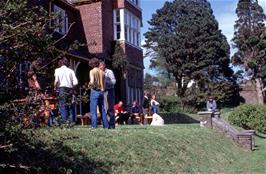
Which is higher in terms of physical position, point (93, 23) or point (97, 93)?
point (93, 23)

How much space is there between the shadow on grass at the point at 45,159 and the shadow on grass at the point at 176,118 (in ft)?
88.0

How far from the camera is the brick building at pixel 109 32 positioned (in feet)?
90.8

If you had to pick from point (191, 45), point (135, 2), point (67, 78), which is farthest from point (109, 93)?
point (191, 45)

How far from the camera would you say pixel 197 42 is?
52906 mm

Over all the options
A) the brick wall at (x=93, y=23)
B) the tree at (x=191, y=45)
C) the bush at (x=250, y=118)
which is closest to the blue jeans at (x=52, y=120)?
the bush at (x=250, y=118)

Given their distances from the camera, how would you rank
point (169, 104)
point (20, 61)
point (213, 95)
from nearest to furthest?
point (20, 61) → point (169, 104) → point (213, 95)

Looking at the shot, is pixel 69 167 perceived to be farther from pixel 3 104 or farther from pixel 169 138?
pixel 169 138

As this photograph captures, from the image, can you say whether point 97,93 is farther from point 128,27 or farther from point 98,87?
point 128,27

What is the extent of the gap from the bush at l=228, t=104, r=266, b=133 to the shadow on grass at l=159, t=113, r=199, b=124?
32.9 feet

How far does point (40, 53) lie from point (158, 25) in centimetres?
→ 5369

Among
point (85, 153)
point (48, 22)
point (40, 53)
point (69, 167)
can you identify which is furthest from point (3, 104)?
point (85, 153)

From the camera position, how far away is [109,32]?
Answer: 95.7 ft

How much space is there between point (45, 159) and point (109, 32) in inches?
912

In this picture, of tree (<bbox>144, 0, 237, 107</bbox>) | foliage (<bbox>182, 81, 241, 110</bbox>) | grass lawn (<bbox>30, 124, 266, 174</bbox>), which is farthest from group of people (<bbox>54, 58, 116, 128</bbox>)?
tree (<bbox>144, 0, 237, 107</bbox>)
